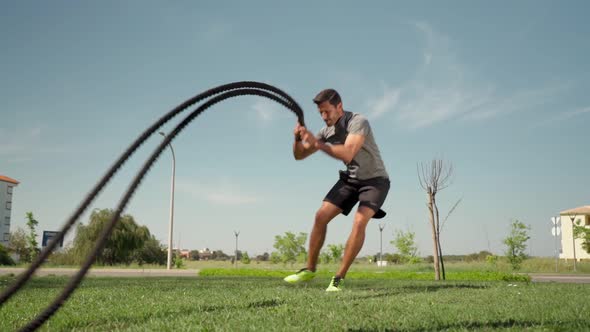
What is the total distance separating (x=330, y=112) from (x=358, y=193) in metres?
1.14

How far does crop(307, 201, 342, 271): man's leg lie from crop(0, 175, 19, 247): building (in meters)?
97.5

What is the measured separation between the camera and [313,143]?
13.5 feet

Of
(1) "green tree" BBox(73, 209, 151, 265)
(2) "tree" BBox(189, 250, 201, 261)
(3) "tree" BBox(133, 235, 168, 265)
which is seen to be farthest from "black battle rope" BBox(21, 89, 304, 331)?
(2) "tree" BBox(189, 250, 201, 261)

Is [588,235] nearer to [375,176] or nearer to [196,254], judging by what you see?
[375,176]

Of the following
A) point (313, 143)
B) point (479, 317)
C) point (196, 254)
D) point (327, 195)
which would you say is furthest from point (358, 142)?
point (196, 254)

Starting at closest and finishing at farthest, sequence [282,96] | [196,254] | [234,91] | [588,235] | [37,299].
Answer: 1. [234,91]
2. [282,96]
3. [37,299]
4. [588,235]
5. [196,254]

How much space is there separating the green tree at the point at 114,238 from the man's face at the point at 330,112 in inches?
1305

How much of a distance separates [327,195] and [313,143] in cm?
208

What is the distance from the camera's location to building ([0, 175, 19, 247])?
8762cm

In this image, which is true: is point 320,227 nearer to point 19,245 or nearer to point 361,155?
point 361,155

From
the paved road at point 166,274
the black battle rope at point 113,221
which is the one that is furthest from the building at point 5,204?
the black battle rope at point 113,221

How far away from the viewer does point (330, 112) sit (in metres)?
5.57

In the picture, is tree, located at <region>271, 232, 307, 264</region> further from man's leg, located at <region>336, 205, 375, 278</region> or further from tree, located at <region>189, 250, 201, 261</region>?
tree, located at <region>189, 250, 201, 261</region>

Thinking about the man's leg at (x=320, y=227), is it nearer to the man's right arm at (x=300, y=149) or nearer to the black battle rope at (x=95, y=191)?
the man's right arm at (x=300, y=149)
